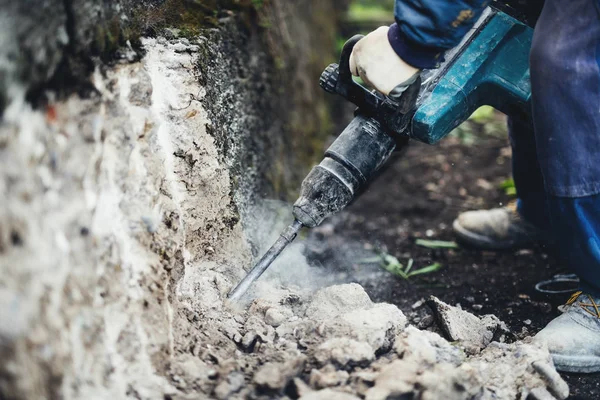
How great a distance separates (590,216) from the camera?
1849mm

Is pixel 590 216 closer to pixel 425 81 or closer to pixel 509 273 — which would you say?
pixel 425 81

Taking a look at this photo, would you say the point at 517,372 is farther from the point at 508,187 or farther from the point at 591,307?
the point at 508,187

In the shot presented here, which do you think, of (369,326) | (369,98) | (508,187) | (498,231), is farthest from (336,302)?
(508,187)

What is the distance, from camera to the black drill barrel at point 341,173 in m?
2.01

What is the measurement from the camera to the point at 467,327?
6.48 feet

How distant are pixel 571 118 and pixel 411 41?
21.6 inches

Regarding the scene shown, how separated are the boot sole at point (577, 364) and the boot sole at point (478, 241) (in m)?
0.96

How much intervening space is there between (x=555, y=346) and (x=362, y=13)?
3996 millimetres

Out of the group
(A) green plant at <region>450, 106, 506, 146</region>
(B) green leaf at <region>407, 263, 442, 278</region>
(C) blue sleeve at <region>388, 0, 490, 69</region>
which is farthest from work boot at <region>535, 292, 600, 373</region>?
(A) green plant at <region>450, 106, 506, 146</region>

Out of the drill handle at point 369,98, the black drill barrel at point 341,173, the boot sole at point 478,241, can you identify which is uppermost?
the drill handle at point 369,98

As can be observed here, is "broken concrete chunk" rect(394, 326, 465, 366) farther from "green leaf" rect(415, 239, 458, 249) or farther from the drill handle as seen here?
"green leaf" rect(415, 239, 458, 249)

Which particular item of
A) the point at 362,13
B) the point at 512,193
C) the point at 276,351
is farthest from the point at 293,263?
the point at 362,13

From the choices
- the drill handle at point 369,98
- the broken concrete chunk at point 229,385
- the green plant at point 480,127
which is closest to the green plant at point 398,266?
the drill handle at point 369,98

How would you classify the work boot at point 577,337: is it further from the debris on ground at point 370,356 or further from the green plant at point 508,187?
the green plant at point 508,187
